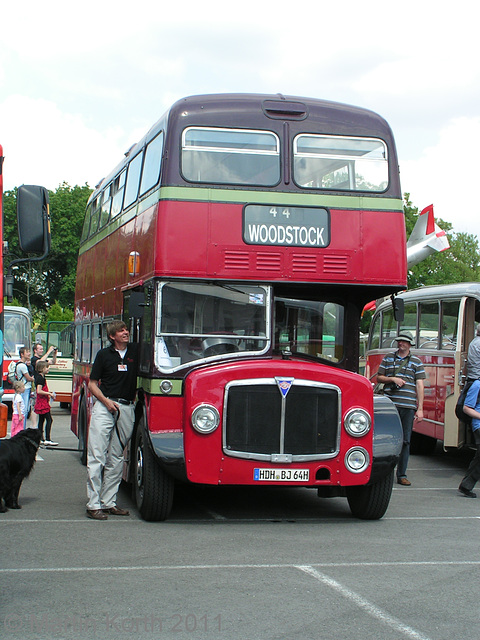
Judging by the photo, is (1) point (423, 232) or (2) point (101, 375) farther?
(1) point (423, 232)

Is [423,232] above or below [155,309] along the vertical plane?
above

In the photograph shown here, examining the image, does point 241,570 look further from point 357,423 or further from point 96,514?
point 96,514

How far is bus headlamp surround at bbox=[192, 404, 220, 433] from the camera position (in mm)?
8703

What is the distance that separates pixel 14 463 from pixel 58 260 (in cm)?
6041

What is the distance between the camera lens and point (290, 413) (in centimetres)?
888

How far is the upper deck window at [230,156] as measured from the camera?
9445mm

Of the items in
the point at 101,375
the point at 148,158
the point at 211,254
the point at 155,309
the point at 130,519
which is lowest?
the point at 130,519

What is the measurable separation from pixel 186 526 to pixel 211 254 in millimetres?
2668

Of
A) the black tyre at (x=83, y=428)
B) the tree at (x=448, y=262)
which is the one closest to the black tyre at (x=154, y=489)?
the black tyre at (x=83, y=428)

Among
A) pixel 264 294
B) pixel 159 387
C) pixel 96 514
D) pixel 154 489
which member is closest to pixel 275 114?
pixel 264 294

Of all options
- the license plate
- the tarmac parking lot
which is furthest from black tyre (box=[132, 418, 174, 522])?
the license plate

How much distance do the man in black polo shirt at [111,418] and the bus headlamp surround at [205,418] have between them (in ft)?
3.63

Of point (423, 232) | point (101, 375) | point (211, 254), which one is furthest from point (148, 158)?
point (423, 232)

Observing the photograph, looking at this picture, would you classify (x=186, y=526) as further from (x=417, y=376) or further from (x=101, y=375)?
(x=417, y=376)
